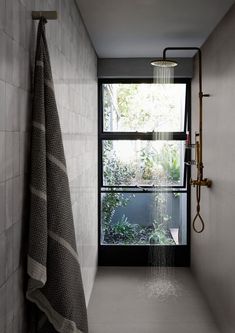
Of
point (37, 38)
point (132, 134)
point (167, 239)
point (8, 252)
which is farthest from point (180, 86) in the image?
point (8, 252)

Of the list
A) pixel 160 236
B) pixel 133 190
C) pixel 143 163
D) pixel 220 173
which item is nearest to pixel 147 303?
pixel 160 236

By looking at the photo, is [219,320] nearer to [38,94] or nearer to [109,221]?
[109,221]

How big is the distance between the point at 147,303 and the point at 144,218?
1.27 meters

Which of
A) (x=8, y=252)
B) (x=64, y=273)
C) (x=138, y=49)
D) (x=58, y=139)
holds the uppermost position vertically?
(x=138, y=49)

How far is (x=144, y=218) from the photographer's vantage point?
4.83 meters

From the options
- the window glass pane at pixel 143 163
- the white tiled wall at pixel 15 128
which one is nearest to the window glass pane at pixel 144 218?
the window glass pane at pixel 143 163

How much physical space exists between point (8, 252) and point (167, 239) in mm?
3583

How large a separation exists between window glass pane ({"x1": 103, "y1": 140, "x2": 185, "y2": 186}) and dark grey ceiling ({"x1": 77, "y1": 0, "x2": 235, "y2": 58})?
1.08 meters

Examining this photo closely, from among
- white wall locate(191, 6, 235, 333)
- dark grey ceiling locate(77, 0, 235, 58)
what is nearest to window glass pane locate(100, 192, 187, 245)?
white wall locate(191, 6, 235, 333)

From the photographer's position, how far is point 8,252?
1.38m

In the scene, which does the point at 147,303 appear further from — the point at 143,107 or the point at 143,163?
the point at 143,107

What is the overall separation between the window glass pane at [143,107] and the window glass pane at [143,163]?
0.17 m

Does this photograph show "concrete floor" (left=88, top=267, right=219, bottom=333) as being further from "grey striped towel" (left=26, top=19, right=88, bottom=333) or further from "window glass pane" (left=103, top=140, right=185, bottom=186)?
"grey striped towel" (left=26, top=19, right=88, bottom=333)

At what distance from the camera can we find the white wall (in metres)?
2.91
